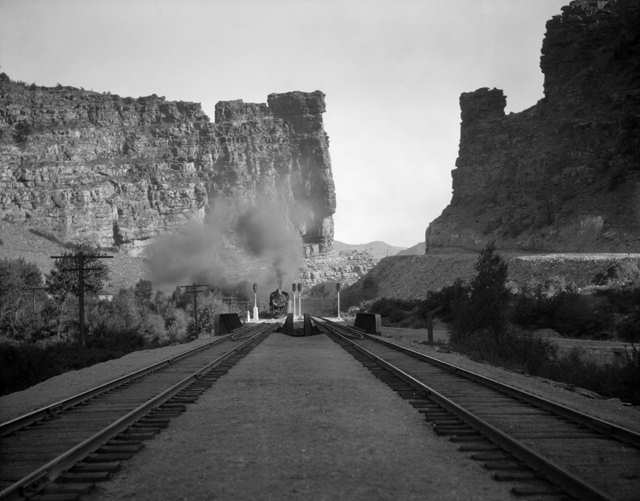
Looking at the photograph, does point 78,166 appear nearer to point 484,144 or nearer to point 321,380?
point 484,144

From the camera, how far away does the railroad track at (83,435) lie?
5887 mm

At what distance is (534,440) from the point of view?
7406 millimetres

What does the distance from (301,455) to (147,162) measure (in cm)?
14286

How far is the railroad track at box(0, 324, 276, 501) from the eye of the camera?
232 inches

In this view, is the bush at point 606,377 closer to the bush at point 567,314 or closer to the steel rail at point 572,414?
the steel rail at point 572,414

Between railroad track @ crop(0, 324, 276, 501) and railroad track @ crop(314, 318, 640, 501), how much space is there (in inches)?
146

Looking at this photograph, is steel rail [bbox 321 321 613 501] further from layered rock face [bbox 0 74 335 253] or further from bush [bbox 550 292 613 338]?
layered rock face [bbox 0 74 335 253]

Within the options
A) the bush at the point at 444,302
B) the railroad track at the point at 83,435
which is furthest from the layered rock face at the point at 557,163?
the railroad track at the point at 83,435

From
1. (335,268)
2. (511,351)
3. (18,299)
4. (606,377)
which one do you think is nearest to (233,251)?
(335,268)

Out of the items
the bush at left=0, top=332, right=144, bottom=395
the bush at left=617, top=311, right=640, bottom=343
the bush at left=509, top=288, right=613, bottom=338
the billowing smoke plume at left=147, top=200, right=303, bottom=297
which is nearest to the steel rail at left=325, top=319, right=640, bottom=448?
the bush at left=0, top=332, right=144, bottom=395

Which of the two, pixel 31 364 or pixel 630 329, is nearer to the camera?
pixel 31 364

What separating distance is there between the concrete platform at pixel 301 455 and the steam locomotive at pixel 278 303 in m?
50.8

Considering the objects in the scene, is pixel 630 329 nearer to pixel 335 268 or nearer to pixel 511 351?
pixel 511 351

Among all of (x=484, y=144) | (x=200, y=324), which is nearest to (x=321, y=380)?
(x=200, y=324)
